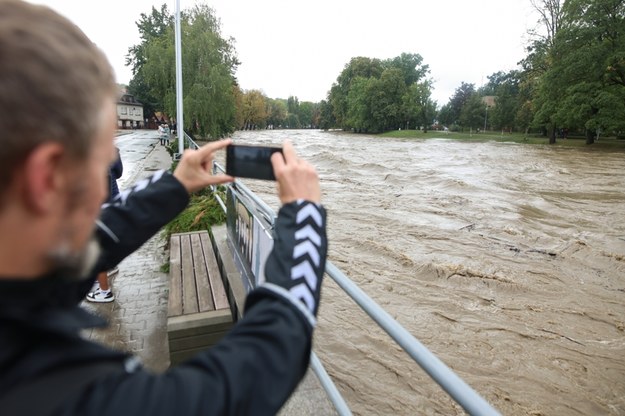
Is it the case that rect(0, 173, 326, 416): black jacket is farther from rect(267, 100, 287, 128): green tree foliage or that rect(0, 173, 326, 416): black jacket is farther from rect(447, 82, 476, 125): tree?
rect(267, 100, 287, 128): green tree foliage

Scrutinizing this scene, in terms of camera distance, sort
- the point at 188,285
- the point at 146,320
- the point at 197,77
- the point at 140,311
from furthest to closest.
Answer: the point at 197,77
the point at 140,311
the point at 146,320
the point at 188,285

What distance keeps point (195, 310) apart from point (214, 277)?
74 centimetres

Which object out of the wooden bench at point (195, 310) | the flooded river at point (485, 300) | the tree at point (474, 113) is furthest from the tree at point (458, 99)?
the wooden bench at point (195, 310)

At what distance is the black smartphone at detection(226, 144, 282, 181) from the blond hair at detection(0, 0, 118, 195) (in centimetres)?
54

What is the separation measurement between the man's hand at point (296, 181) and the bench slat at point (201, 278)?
2498 mm

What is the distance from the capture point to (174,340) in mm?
3105

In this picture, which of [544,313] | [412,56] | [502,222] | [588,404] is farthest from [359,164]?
[412,56]

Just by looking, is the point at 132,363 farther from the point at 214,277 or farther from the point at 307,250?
the point at 214,277

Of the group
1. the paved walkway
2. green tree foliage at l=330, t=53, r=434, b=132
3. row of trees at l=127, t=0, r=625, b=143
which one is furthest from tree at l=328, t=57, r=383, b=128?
the paved walkway

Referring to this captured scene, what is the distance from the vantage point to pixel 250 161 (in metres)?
1.28

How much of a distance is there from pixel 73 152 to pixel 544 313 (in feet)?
22.5

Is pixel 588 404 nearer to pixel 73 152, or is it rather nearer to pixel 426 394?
pixel 426 394

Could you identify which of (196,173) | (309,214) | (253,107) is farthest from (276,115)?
(309,214)

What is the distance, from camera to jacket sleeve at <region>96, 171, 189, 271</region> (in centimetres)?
131
